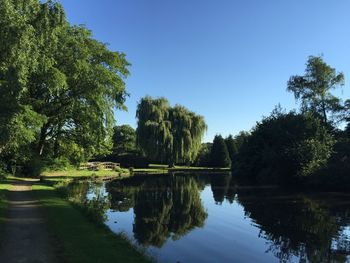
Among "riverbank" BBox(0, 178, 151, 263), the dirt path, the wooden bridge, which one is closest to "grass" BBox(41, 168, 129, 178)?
the wooden bridge

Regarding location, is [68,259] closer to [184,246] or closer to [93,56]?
[184,246]

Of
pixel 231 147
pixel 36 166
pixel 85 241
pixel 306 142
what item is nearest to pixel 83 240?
pixel 85 241

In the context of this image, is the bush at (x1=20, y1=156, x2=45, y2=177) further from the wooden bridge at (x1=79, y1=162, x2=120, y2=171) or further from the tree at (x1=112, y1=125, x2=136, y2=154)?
the tree at (x1=112, y1=125, x2=136, y2=154)

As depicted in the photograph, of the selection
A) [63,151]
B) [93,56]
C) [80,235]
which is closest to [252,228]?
[80,235]

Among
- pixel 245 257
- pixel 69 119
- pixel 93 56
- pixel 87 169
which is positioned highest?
Answer: pixel 93 56

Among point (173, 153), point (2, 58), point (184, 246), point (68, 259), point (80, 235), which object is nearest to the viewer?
point (68, 259)

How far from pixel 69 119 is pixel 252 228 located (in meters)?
21.0

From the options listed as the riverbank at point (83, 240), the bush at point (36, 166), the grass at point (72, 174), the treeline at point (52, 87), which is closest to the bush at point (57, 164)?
the treeline at point (52, 87)

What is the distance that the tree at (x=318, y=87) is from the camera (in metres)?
50.7

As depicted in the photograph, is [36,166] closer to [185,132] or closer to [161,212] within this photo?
[161,212]

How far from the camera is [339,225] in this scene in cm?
1825

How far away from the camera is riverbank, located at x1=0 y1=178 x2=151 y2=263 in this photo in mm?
9727

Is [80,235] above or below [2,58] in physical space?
below

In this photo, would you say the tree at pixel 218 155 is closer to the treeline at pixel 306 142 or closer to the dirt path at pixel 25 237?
the treeline at pixel 306 142
